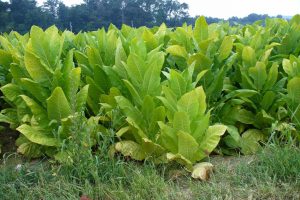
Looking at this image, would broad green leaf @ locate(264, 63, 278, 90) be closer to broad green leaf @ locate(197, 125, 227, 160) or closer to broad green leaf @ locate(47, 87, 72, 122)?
broad green leaf @ locate(197, 125, 227, 160)

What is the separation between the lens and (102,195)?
9.03 ft

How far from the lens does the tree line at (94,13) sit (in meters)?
10.3

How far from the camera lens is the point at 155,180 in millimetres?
2758

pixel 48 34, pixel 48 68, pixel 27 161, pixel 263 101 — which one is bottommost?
pixel 27 161

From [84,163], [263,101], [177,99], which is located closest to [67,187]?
[84,163]

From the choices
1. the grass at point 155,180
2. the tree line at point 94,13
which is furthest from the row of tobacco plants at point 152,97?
the tree line at point 94,13

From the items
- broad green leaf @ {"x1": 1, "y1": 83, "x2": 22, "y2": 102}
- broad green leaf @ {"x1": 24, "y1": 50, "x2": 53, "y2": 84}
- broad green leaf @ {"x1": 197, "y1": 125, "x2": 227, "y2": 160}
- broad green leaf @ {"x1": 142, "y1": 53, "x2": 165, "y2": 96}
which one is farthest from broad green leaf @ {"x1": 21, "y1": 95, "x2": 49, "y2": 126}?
broad green leaf @ {"x1": 197, "y1": 125, "x2": 227, "y2": 160}

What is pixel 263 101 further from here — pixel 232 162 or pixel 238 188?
pixel 238 188

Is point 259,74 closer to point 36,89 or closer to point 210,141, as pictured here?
point 210,141

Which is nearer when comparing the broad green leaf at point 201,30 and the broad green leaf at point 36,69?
the broad green leaf at point 36,69

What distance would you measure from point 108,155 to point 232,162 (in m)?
0.88

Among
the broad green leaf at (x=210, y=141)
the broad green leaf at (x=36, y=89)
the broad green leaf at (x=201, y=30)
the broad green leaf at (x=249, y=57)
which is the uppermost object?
the broad green leaf at (x=201, y=30)

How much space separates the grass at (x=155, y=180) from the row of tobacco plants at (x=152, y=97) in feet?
0.44

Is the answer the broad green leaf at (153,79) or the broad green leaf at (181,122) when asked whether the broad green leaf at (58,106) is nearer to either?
the broad green leaf at (153,79)
